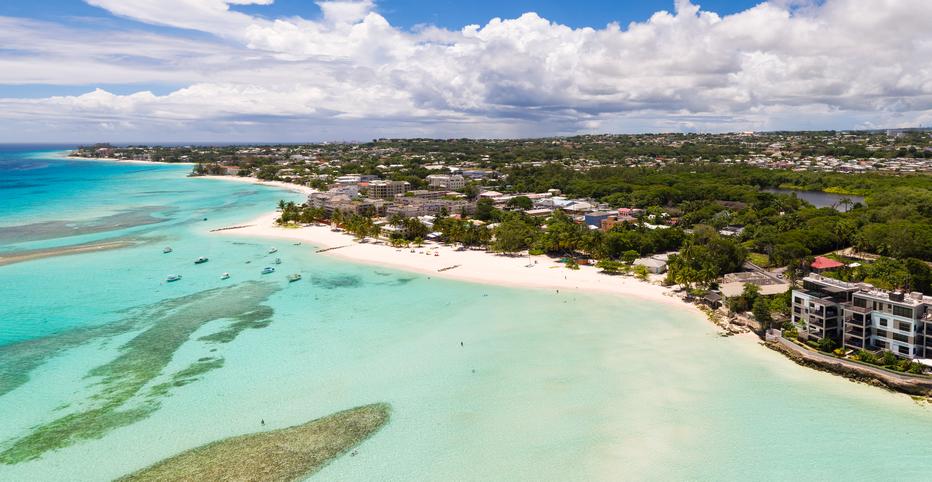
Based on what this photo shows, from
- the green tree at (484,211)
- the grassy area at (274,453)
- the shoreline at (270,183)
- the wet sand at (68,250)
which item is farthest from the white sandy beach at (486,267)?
the shoreline at (270,183)

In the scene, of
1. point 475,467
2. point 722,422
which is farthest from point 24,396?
point 722,422

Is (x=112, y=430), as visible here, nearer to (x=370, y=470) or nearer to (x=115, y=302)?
(x=370, y=470)

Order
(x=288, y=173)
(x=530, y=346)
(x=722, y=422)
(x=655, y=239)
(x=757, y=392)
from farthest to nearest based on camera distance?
(x=288, y=173), (x=655, y=239), (x=530, y=346), (x=757, y=392), (x=722, y=422)

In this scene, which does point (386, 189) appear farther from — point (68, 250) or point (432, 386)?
point (432, 386)

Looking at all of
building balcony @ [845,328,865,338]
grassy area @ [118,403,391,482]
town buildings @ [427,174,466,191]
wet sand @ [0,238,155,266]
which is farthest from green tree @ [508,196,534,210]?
grassy area @ [118,403,391,482]

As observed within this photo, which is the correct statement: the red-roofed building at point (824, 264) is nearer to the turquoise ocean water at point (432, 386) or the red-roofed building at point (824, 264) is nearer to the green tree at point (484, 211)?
the turquoise ocean water at point (432, 386)

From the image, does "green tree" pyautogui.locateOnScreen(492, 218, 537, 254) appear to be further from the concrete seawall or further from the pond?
the pond
